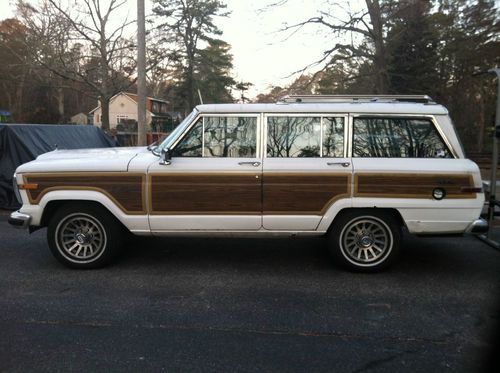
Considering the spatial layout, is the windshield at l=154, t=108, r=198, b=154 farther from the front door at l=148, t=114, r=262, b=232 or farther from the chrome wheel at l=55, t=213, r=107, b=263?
the chrome wheel at l=55, t=213, r=107, b=263

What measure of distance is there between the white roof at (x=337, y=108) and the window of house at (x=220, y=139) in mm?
108

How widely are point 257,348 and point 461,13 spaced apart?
2918 centimetres

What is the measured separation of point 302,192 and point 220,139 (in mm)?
1113

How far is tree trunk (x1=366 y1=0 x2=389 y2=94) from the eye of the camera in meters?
19.5

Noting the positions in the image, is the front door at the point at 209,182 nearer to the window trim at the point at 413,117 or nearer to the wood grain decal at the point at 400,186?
the window trim at the point at 413,117

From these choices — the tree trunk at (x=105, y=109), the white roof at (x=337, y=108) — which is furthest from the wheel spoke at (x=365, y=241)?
the tree trunk at (x=105, y=109)

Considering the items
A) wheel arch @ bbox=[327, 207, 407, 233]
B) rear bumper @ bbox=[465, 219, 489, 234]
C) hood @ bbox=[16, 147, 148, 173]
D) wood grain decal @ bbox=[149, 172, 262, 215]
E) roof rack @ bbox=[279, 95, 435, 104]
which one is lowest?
rear bumper @ bbox=[465, 219, 489, 234]

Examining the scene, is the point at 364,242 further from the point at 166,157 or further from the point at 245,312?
the point at 166,157

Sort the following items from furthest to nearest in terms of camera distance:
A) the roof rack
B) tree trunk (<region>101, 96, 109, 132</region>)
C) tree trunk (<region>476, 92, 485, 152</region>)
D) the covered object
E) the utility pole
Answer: tree trunk (<region>476, 92, 485, 152</region>), tree trunk (<region>101, 96, 109, 132</region>), the utility pole, the covered object, the roof rack

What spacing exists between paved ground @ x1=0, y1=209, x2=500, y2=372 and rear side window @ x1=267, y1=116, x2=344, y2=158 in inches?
54.7

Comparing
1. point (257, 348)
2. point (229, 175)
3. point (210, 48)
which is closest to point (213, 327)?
point (257, 348)

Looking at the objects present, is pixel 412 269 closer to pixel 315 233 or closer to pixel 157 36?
pixel 315 233

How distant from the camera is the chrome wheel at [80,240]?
5.51 m

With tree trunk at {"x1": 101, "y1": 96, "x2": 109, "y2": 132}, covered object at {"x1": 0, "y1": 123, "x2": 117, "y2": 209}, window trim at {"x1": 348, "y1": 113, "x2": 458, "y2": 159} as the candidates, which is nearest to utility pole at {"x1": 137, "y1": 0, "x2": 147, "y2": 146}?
covered object at {"x1": 0, "y1": 123, "x2": 117, "y2": 209}
